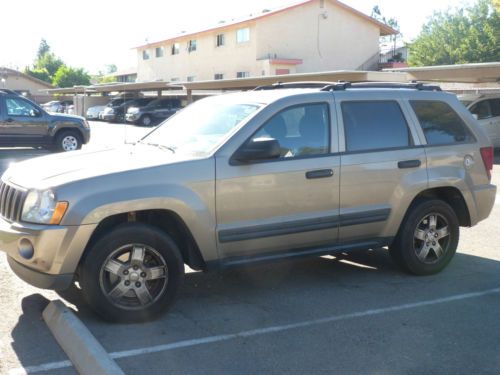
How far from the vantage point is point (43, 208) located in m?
4.39

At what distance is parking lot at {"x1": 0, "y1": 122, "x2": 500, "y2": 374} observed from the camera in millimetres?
4070

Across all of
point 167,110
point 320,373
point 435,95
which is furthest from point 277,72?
point 320,373

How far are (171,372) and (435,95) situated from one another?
4000 millimetres

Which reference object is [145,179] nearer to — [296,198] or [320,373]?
[296,198]

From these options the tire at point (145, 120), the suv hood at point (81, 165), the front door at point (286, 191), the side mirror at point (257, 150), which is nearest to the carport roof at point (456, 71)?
the front door at point (286, 191)

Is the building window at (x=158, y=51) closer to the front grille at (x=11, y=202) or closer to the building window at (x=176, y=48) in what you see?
the building window at (x=176, y=48)

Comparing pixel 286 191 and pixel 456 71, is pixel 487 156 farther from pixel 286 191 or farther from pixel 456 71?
pixel 456 71

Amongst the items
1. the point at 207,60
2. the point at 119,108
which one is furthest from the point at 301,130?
the point at 207,60

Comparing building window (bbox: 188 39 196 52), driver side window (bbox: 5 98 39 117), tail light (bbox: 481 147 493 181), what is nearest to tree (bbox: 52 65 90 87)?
building window (bbox: 188 39 196 52)

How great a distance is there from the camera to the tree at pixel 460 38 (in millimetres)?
47062

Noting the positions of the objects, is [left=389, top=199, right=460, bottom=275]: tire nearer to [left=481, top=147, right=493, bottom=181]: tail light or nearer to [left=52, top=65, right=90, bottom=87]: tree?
[left=481, top=147, right=493, bottom=181]: tail light

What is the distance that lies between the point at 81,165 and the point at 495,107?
52.4ft

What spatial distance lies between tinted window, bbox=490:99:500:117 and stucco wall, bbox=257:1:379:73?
22511 millimetres

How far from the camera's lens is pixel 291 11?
3966 centimetres
